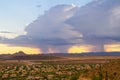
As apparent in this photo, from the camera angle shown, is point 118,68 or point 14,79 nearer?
point 118,68

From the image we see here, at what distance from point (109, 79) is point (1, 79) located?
6310 cm

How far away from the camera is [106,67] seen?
36.0m

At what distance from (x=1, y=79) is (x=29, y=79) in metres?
7.91

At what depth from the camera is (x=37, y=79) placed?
3647 inches

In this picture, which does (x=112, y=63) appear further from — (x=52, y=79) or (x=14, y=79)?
(x=14, y=79)

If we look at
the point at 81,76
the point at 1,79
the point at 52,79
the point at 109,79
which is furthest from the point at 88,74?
the point at 1,79

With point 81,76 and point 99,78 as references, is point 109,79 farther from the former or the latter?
point 81,76

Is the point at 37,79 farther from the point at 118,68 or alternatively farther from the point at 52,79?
the point at 118,68

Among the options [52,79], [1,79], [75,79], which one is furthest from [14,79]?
[75,79]

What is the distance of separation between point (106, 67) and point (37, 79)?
5837cm

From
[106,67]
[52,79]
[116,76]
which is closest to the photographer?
[116,76]

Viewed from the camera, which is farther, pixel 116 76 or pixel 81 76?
pixel 81 76

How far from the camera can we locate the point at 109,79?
33.3 meters

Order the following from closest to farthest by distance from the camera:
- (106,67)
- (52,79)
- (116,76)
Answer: (116,76) → (106,67) → (52,79)
